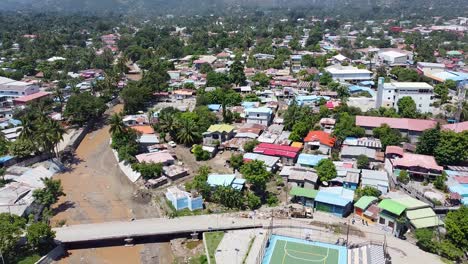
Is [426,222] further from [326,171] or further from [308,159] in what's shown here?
[308,159]

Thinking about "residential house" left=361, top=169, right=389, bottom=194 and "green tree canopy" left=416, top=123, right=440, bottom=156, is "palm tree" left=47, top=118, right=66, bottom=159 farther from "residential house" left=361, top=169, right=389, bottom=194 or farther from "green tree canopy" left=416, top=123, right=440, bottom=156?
"green tree canopy" left=416, top=123, right=440, bottom=156

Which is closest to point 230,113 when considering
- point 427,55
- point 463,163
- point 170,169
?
point 170,169

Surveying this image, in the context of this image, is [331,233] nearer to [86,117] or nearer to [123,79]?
[86,117]

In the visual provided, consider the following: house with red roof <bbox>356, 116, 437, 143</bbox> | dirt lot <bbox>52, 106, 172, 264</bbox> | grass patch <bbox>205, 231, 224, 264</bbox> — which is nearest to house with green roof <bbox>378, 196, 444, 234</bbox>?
grass patch <bbox>205, 231, 224, 264</bbox>

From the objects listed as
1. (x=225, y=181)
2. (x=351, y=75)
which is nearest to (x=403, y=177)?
(x=225, y=181)

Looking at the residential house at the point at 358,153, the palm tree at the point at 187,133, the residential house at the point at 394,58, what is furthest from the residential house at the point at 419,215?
the residential house at the point at 394,58
